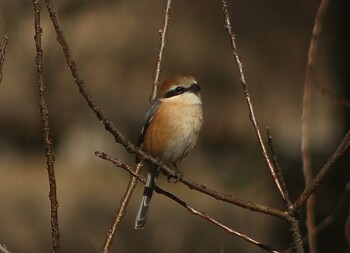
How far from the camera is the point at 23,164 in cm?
647

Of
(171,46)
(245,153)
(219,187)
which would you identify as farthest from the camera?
(171,46)

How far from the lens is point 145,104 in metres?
6.57

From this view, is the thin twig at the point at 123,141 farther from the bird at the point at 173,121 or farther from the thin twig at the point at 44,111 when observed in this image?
the bird at the point at 173,121

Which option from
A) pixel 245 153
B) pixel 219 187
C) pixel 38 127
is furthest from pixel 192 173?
pixel 38 127

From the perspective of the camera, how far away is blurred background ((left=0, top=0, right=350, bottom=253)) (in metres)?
5.88

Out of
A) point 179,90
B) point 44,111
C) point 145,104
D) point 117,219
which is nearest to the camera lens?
point 44,111

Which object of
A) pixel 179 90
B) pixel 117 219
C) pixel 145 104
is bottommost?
pixel 117 219

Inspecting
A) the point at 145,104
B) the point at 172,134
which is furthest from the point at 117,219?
the point at 145,104

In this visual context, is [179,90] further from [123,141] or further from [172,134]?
[123,141]

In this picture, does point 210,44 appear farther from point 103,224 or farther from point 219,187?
point 103,224

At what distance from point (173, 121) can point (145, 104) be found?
3212 mm

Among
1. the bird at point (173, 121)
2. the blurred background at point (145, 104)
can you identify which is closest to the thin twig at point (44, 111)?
the bird at point (173, 121)

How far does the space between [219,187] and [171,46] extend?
50.0 inches

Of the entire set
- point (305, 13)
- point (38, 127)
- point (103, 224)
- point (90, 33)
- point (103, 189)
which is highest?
point (305, 13)
